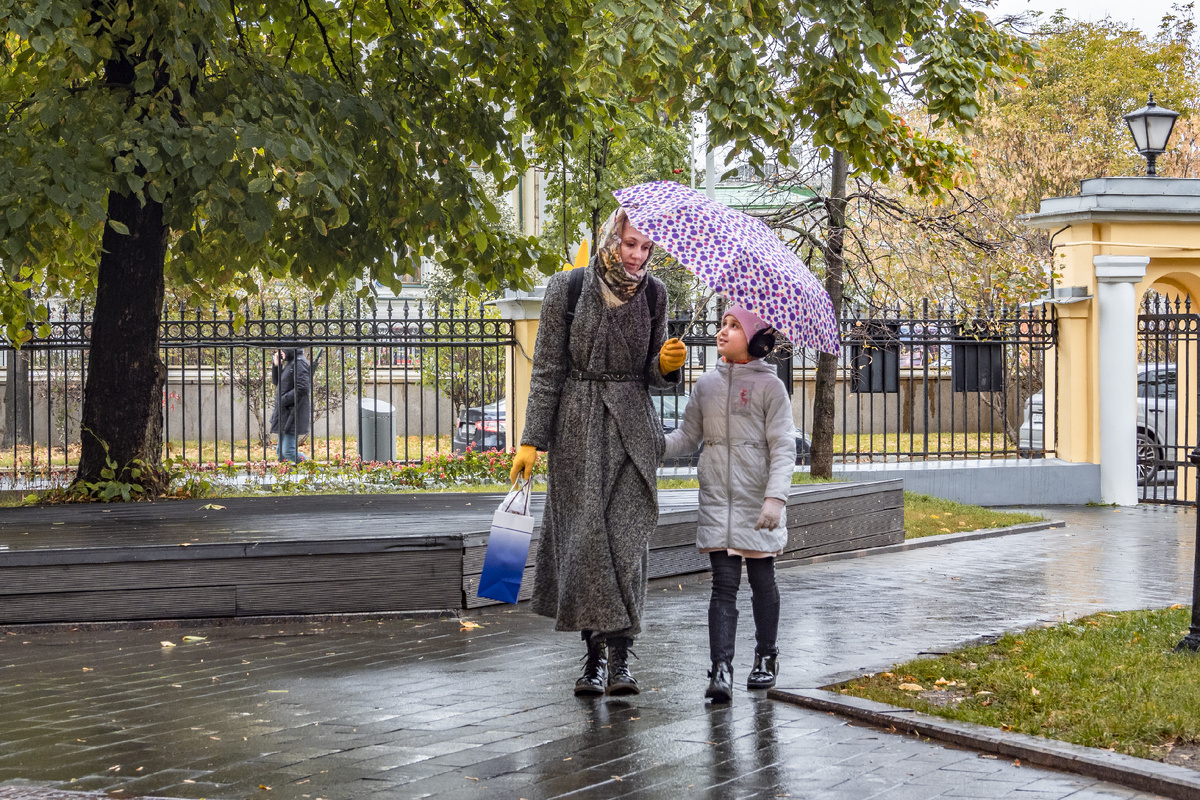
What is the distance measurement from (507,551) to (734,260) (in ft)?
4.92

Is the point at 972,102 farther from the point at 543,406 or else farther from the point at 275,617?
the point at 275,617

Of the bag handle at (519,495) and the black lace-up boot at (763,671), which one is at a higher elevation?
the bag handle at (519,495)

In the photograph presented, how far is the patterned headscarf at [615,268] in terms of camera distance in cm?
496

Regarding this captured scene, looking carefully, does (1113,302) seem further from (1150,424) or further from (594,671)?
(594,671)

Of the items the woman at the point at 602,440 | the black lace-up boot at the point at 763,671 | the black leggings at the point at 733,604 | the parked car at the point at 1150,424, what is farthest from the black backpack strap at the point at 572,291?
the parked car at the point at 1150,424

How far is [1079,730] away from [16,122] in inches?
278

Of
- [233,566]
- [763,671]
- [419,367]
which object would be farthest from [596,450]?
[419,367]

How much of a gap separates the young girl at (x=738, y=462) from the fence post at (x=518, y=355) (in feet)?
26.9

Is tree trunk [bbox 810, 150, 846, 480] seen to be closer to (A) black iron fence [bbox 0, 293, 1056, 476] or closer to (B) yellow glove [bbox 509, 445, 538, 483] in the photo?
(A) black iron fence [bbox 0, 293, 1056, 476]

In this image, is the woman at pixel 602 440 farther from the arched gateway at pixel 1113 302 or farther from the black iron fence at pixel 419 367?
the arched gateway at pixel 1113 302

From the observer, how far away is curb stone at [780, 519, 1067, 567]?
955 cm

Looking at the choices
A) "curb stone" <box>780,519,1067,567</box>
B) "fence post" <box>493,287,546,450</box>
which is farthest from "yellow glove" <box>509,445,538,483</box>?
"fence post" <box>493,287,546,450</box>

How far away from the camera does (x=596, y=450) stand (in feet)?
16.6

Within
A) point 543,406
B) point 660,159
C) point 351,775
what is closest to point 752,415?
point 543,406
